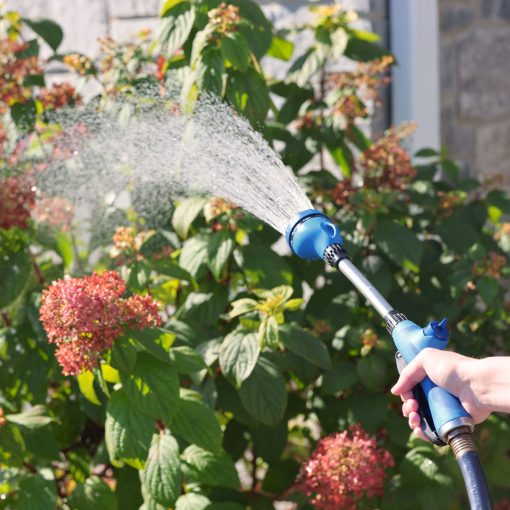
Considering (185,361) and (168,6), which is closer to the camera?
(185,361)

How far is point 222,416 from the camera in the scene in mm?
2316

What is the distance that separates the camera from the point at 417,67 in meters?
3.43

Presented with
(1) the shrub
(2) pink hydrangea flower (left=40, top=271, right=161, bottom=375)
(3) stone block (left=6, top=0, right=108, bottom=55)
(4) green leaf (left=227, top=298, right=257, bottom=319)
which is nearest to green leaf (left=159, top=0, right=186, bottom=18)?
(1) the shrub

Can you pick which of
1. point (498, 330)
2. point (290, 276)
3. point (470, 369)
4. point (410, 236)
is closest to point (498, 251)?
point (498, 330)

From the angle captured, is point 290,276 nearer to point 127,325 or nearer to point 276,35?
point 127,325

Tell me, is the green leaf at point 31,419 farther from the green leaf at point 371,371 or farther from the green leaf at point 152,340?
the green leaf at point 371,371

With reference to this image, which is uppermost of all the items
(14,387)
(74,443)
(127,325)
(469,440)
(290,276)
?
(469,440)

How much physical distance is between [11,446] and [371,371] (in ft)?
2.60

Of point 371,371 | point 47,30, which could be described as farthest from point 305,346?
point 47,30

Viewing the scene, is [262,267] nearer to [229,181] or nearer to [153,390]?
[229,181]

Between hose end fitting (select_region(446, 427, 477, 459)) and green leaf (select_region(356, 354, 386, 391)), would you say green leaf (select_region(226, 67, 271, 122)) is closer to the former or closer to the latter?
green leaf (select_region(356, 354, 386, 391))

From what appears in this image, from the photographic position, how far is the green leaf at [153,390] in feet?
5.83

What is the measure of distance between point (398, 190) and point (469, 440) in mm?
1325

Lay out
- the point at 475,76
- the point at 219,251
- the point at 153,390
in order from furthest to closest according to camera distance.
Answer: the point at 475,76 → the point at 219,251 → the point at 153,390
